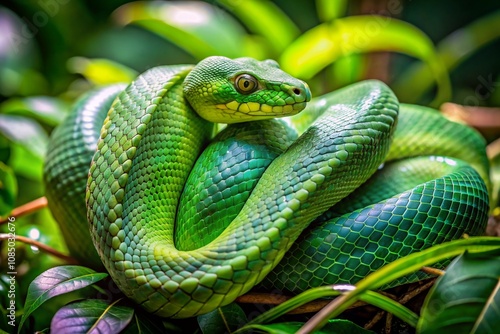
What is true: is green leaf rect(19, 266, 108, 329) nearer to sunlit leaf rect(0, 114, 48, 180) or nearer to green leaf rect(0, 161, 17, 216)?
green leaf rect(0, 161, 17, 216)

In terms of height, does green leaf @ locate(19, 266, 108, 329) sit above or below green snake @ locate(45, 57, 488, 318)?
below

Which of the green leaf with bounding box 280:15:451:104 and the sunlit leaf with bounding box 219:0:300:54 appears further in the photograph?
the sunlit leaf with bounding box 219:0:300:54

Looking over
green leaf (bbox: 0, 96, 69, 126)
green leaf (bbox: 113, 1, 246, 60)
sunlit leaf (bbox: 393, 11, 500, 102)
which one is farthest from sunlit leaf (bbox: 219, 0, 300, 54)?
green leaf (bbox: 0, 96, 69, 126)

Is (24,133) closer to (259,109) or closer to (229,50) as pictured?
(229,50)

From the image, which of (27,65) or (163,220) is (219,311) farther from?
(27,65)

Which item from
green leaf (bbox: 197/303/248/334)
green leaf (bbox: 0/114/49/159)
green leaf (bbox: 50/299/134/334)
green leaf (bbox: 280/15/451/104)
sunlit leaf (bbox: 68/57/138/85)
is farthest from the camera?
sunlit leaf (bbox: 68/57/138/85)

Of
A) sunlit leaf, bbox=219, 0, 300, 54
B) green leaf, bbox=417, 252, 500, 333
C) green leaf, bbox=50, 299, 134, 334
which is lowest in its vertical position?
green leaf, bbox=50, 299, 134, 334

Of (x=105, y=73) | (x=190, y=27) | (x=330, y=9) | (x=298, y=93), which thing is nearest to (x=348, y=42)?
(x=330, y=9)
